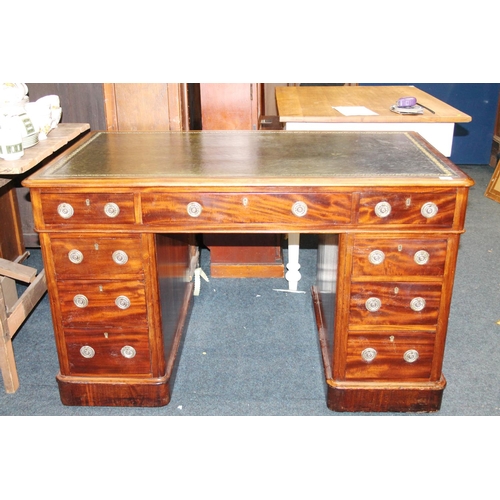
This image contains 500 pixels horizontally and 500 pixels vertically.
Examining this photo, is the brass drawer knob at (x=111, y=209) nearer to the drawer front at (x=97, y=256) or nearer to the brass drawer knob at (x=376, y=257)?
the drawer front at (x=97, y=256)

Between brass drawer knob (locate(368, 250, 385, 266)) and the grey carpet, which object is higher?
brass drawer knob (locate(368, 250, 385, 266))

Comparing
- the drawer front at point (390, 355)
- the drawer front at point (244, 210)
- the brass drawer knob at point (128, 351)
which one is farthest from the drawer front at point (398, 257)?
the brass drawer knob at point (128, 351)

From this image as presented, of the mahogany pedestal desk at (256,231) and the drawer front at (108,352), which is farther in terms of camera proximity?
the drawer front at (108,352)

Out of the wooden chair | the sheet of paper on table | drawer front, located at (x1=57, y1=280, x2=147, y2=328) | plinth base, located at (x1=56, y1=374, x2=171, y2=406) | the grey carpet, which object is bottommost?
the grey carpet

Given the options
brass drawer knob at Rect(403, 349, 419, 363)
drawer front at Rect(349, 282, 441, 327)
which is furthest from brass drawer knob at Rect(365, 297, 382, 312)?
brass drawer knob at Rect(403, 349, 419, 363)

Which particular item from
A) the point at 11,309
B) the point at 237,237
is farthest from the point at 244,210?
the point at 237,237

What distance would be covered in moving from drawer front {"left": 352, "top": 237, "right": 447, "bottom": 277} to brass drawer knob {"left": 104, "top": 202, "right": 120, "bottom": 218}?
32.2 inches

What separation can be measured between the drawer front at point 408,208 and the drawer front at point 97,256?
793mm

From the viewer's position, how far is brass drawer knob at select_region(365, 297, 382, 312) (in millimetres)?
2066

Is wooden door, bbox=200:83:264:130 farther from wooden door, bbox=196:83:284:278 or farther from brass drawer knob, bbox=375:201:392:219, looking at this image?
brass drawer knob, bbox=375:201:392:219

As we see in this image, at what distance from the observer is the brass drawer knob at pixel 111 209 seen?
1945mm

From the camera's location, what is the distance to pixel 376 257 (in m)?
2.00

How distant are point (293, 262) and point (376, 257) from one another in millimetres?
1127

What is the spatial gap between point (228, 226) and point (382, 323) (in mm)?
666
